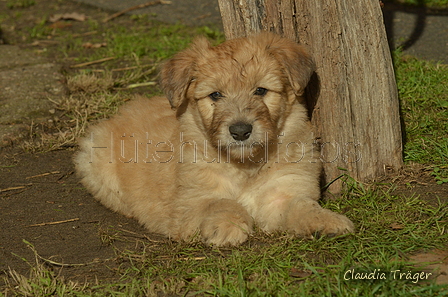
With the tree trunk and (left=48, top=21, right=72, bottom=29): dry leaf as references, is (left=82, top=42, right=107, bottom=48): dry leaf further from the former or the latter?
the tree trunk

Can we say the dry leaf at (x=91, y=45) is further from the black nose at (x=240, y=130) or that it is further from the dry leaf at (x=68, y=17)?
the black nose at (x=240, y=130)

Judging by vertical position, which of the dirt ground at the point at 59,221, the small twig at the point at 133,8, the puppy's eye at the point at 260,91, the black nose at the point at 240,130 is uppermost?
the puppy's eye at the point at 260,91

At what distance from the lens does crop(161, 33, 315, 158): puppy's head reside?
3.46m

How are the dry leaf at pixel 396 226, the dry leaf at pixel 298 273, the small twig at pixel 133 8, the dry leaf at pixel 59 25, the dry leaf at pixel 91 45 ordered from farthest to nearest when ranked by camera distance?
the small twig at pixel 133 8
the dry leaf at pixel 59 25
the dry leaf at pixel 91 45
the dry leaf at pixel 396 226
the dry leaf at pixel 298 273

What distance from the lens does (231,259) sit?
3.16 m

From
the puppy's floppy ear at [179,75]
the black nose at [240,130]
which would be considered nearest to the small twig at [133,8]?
the puppy's floppy ear at [179,75]

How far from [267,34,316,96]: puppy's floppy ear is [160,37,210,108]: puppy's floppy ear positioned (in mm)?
523

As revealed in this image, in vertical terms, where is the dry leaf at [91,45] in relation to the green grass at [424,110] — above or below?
above

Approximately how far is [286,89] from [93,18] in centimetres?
632

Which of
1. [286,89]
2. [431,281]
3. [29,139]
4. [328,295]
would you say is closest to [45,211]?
[29,139]

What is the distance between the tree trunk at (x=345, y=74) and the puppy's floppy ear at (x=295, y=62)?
236mm

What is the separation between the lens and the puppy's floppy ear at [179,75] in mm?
3746

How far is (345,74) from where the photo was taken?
3.82m

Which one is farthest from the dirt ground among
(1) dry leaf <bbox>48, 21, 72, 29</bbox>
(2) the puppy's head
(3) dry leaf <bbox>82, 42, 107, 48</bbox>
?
(1) dry leaf <bbox>48, 21, 72, 29</bbox>
